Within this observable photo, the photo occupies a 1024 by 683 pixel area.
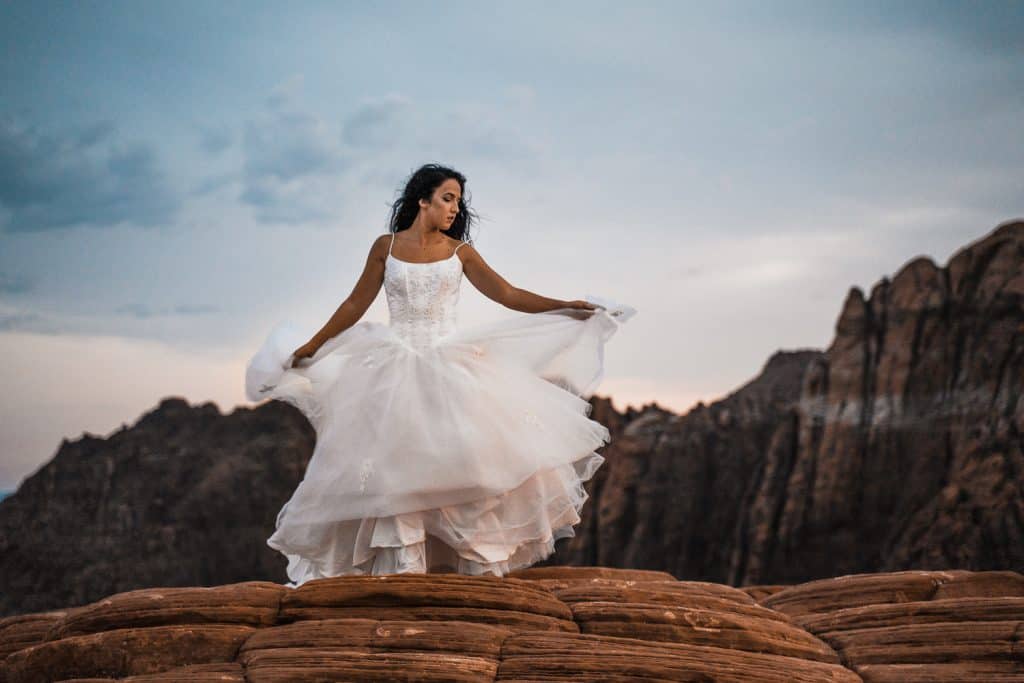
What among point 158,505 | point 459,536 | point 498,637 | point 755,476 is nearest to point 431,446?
point 459,536

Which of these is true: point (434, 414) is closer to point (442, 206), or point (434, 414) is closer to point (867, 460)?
point (442, 206)

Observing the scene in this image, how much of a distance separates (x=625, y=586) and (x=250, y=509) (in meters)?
42.5

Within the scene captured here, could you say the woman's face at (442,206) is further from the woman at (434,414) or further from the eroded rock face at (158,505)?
the eroded rock face at (158,505)

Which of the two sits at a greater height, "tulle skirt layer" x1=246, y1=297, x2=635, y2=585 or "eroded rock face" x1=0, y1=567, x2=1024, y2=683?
"tulle skirt layer" x1=246, y1=297, x2=635, y2=585

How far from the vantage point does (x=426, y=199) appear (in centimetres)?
882

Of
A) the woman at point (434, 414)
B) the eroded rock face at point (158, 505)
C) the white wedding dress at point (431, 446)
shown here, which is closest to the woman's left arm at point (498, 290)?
the woman at point (434, 414)

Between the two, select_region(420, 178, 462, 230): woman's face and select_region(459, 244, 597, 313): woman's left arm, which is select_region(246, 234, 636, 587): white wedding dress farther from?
select_region(420, 178, 462, 230): woman's face

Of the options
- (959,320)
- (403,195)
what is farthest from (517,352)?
(959,320)

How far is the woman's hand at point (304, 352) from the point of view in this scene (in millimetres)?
9133

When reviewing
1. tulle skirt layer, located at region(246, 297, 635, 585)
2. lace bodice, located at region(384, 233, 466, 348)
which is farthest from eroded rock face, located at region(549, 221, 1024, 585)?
lace bodice, located at region(384, 233, 466, 348)

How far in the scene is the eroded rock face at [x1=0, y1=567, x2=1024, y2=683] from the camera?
7.00m

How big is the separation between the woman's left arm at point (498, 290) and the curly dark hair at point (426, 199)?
23 cm

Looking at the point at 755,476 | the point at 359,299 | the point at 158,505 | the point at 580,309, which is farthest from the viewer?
the point at 755,476

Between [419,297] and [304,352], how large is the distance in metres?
1.05
